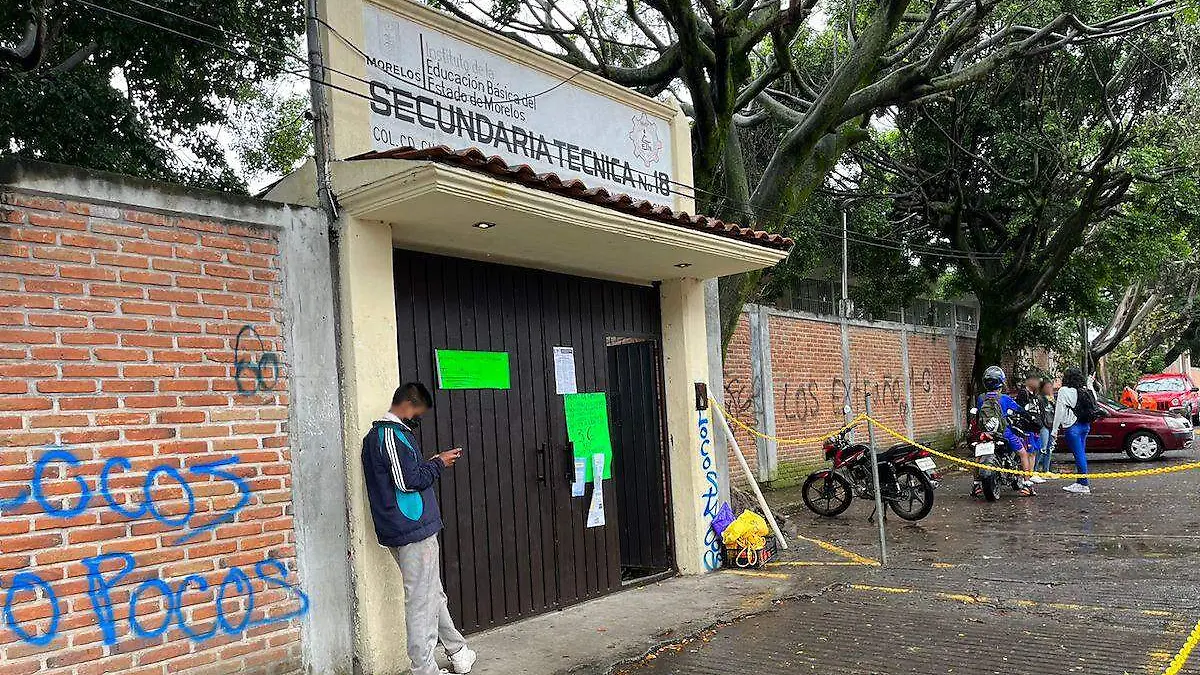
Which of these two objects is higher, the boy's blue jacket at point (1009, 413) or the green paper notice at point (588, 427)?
the green paper notice at point (588, 427)

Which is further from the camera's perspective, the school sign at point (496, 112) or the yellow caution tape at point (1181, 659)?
the school sign at point (496, 112)

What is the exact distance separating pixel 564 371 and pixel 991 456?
7408mm

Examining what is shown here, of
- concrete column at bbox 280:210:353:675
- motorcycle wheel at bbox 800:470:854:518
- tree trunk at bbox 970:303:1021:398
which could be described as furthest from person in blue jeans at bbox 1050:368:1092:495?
concrete column at bbox 280:210:353:675

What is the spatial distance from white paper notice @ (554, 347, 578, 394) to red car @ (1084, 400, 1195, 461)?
1298cm

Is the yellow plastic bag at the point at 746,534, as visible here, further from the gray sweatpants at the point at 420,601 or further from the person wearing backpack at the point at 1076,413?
the person wearing backpack at the point at 1076,413

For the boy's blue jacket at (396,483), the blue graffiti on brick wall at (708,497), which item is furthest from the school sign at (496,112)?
the blue graffiti on brick wall at (708,497)

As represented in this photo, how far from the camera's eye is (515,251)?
6.66 metres

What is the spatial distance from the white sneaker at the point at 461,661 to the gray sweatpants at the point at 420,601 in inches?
8.6

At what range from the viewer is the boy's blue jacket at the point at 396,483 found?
5125 mm

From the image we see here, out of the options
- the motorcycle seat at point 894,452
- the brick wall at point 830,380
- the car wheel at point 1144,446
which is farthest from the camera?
the car wheel at point 1144,446

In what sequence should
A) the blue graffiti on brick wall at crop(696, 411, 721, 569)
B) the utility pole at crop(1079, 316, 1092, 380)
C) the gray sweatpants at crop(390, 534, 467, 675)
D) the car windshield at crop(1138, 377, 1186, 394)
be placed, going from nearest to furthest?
1. the gray sweatpants at crop(390, 534, 467, 675)
2. the blue graffiti on brick wall at crop(696, 411, 721, 569)
3. the utility pole at crop(1079, 316, 1092, 380)
4. the car windshield at crop(1138, 377, 1186, 394)

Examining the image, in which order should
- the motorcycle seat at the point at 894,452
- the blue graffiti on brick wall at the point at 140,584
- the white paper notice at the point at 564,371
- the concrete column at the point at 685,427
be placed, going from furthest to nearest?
the motorcycle seat at the point at 894,452, the concrete column at the point at 685,427, the white paper notice at the point at 564,371, the blue graffiti on brick wall at the point at 140,584

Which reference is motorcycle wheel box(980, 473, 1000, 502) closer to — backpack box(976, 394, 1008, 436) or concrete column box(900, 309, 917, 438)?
backpack box(976, 394, 1008, 436)

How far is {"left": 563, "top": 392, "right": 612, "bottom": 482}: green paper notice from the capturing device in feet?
23.8
